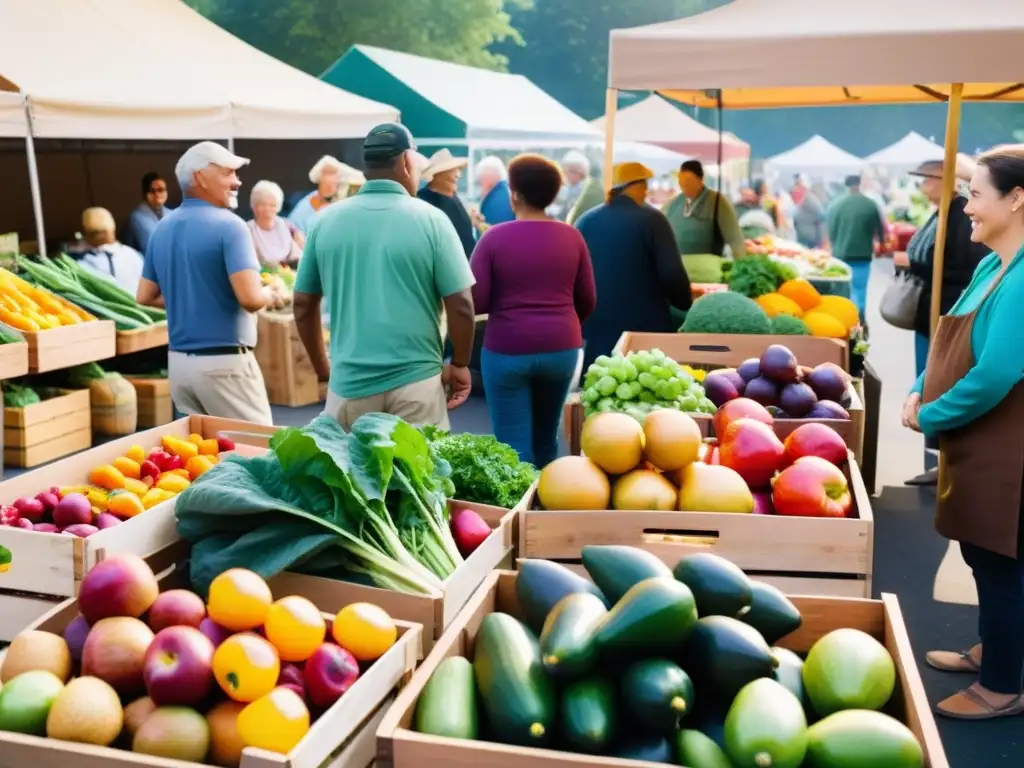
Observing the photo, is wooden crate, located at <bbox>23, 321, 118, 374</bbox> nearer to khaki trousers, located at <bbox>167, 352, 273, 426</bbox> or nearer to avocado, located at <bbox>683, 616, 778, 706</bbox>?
khaki trousers, located at <bbox>167, 352, 273, 426</bbox>

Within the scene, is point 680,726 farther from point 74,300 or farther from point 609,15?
point 609,15

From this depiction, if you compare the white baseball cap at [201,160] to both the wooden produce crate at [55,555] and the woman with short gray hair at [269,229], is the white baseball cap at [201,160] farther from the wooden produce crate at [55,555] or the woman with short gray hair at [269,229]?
the woman with short gray hair at [269,229]

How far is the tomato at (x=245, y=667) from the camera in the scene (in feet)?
5.49

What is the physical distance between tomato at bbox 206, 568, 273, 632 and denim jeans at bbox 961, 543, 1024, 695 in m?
2.36

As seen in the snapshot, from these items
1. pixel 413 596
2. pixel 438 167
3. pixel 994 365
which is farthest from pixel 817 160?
pixel 413 596

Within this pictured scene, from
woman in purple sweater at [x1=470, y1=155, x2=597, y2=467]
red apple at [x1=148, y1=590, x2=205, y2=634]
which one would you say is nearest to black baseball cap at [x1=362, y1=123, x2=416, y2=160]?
woman in purple sweater at [x1=470, y1=155, x2=597, y2=467]

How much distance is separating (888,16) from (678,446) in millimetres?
3437

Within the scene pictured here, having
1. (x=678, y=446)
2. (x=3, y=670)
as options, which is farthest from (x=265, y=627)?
(x=678, y=446)

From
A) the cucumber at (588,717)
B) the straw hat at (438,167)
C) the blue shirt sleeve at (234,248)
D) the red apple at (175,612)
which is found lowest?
the cucumber at (588,717)

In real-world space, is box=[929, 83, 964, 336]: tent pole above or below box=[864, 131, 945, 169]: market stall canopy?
below

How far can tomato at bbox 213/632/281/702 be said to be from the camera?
1675mm

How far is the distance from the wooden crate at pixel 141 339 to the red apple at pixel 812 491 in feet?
17.3

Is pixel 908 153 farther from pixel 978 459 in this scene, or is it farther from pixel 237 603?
pixel 237 603

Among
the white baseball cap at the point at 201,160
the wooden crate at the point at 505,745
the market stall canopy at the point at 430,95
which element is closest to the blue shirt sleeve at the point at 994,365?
the wooden crate at the point at 505,745
